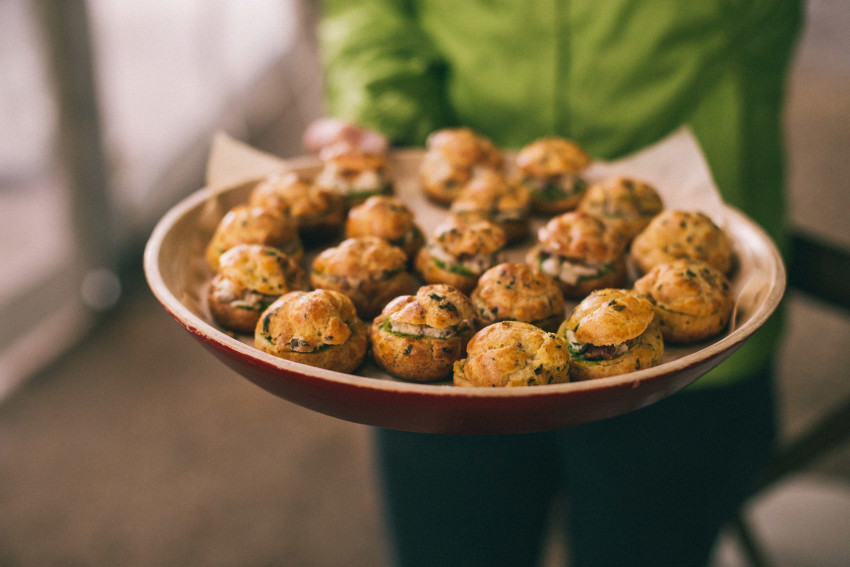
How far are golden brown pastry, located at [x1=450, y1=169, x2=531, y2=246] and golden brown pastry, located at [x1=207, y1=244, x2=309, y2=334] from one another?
1.26ft

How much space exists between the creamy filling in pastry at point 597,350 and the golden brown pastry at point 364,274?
0.30 m

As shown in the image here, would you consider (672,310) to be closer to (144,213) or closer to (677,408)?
(677,408)

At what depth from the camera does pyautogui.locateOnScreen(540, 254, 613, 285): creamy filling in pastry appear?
1.15 metres

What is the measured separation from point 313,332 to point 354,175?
0.55 meters

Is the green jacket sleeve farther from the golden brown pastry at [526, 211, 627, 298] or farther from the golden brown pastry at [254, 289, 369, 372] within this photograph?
the golden brown pastry at [254, 289, 369, 372]

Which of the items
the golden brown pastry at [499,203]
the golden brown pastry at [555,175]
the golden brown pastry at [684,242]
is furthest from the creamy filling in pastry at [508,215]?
the golden brown pastry at [684,242]

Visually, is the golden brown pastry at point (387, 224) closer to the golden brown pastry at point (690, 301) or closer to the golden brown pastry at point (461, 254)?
the golden brown pastry at point (461, 254)

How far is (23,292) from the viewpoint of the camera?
115 inches

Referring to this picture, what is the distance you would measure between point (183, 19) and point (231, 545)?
3.64 m

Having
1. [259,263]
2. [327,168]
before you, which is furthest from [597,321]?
[327,168]

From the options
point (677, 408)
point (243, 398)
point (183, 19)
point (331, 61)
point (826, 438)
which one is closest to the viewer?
point (677, 408)

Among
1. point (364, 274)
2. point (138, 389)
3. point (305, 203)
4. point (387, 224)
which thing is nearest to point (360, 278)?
point (364, 274)

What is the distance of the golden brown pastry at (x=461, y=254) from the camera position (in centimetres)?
116

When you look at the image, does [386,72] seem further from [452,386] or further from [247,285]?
[452,386]
